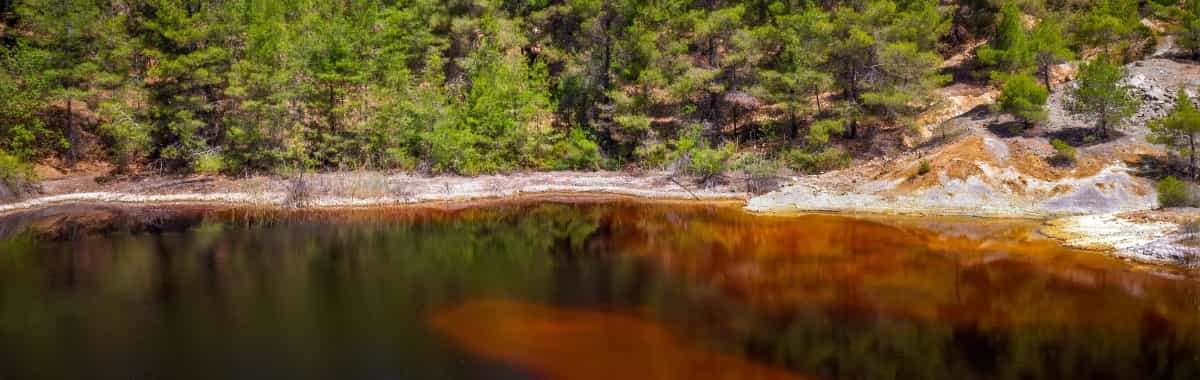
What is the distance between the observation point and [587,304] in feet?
53.2

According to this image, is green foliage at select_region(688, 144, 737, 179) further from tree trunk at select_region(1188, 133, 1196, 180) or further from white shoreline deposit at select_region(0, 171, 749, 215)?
tree trunk at select_region(1188, 133, 1196, 180)

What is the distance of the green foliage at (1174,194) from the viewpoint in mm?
22530

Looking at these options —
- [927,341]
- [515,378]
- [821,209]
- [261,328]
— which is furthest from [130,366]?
[821,209]

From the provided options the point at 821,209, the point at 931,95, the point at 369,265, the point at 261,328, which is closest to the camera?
the point at 261,328

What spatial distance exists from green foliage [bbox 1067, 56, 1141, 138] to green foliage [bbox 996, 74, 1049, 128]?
3.95 feet

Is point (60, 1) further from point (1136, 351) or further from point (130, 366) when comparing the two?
point (1136, 351)

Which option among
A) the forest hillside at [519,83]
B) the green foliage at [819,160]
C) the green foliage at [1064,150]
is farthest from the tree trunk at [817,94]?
the green foliage at [1064,150]

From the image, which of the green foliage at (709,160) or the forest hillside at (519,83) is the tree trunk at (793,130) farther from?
the green foliage at (709,160)

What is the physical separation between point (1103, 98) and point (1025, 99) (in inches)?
104

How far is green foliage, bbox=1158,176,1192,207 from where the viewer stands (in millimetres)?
22530

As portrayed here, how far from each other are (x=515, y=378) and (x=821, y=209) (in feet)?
62.7

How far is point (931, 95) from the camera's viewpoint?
33.6 meters

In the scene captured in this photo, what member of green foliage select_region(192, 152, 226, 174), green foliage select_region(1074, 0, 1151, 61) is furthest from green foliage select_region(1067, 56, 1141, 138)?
green foliage select_region(192, 152, 226, 174)

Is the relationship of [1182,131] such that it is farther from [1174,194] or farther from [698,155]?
[698,155]
